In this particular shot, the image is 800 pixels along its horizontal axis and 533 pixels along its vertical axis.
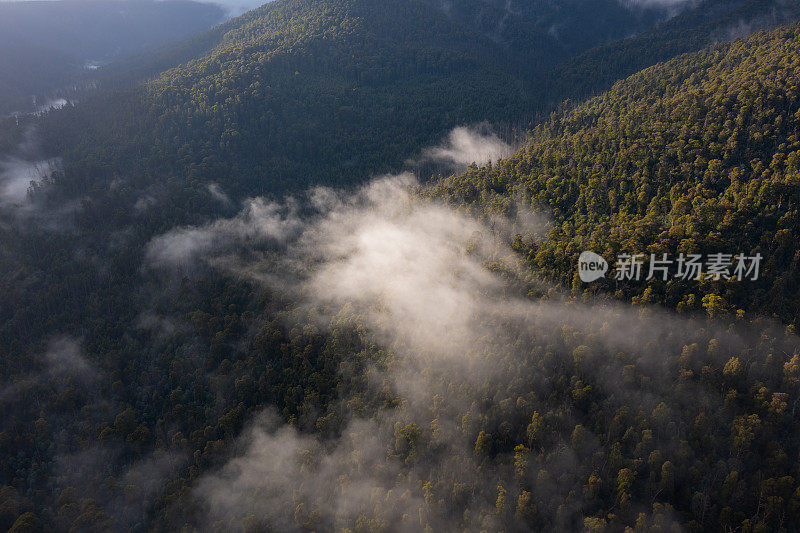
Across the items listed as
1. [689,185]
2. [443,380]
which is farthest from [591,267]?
[443,380]

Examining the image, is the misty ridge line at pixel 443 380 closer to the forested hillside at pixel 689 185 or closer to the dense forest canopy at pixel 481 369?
the dense forest canopy at pixel 481 369

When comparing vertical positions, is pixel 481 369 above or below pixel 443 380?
above

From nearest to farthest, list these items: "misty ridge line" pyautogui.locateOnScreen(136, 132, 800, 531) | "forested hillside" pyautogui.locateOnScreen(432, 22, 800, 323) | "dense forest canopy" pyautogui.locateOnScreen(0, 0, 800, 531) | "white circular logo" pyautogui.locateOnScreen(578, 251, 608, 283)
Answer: "dense forest canopy" pyautogui.locateOnScreen(0, 0, 800, 531) → "misty ridge line" pyautogui.locateOnScreen(136, 132, 800, 531) → "forested hillside" pyautogui.locateOnScreen(432, 22, 800, 323) → "white circular logo" pyautogui.locateOnScreen(578, 251, 608, 283)

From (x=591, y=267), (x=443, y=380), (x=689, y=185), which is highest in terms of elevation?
(x=689, y=185)

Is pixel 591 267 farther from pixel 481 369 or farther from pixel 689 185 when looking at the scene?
pixel 689 185

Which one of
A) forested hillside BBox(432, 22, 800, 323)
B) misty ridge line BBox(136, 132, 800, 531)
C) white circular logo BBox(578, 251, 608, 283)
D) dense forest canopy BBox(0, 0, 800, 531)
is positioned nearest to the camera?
dense forest canopy BBox(0, 0, 800, 531)

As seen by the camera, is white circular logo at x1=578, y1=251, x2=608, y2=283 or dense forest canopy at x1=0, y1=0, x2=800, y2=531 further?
white circular logo at x1=578, y1=251, x2=608, y2=283

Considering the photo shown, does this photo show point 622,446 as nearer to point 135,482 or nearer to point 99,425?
point 135,482

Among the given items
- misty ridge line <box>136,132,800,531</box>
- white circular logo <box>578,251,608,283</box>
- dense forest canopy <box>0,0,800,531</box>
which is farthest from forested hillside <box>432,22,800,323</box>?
misty ridge line <box>136,132,800,531</box>

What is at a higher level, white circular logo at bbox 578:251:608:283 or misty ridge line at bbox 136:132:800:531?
white circular logo at bbox 578:251:608:283

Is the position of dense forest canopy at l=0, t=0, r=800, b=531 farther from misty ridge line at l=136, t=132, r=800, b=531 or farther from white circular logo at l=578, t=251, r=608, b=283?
white circular logo at l=578, t=251, r=608, b=283

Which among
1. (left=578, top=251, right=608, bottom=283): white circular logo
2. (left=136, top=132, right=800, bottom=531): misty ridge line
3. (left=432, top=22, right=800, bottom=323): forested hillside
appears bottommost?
(left=136, top=132, right=800, bottom=531): misty ridge line
